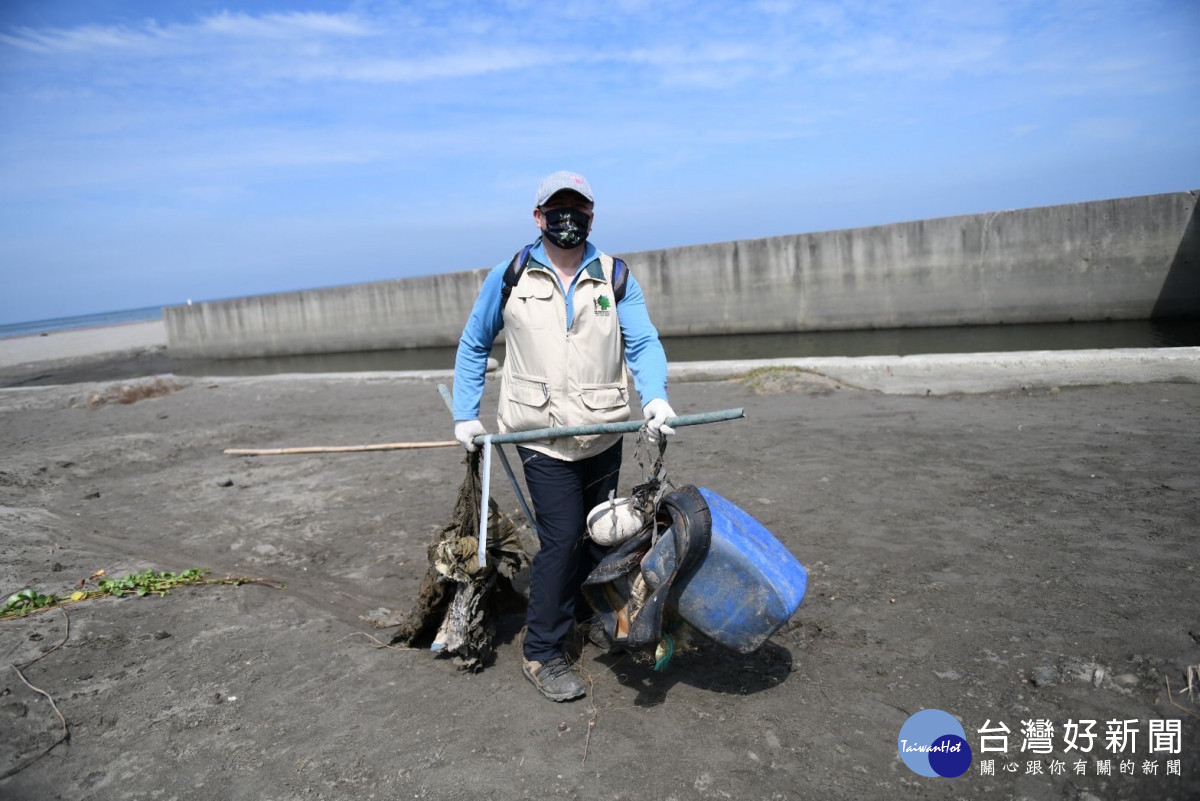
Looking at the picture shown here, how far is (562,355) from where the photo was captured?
2818 mm

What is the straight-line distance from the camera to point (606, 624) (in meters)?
2.95

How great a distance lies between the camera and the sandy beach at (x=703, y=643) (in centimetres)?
239

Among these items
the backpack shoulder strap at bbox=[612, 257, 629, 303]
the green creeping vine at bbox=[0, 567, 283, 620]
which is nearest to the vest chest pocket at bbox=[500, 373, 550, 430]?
the backpack shoulder strap at bbox=[612, 257, 629, 303]

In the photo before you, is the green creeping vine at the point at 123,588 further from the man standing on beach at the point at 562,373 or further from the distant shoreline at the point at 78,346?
the distant shoreline at the point at 78,346

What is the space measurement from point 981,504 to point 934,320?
11910 millimetres

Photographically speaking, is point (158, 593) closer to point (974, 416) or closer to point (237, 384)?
point (974, 416)

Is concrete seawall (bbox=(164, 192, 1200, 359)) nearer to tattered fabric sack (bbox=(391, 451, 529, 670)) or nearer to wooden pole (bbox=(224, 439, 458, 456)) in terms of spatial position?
wooden pole (bbox=(224, 439, 458, 456))

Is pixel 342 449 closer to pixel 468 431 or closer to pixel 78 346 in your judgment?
pixel 468 431

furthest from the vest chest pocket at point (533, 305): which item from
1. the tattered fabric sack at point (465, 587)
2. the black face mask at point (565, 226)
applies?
the tattered fabric sack at point (465, 587)

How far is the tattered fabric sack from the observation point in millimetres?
3064

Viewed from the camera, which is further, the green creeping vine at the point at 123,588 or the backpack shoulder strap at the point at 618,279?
the green creeping vine at the point at 123,588

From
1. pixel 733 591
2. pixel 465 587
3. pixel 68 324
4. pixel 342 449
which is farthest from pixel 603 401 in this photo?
pixel 68 324

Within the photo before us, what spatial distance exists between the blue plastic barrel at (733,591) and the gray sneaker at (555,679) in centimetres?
53

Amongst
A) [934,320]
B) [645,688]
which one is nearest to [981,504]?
[645,688]
